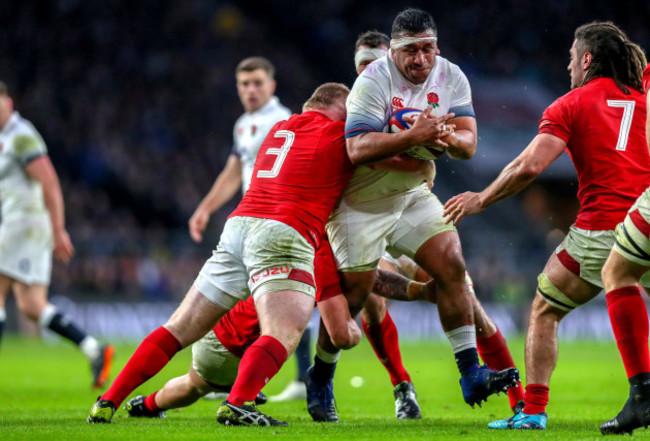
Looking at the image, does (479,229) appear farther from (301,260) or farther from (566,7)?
(301,260)

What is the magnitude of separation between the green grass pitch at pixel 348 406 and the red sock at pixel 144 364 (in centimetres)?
21

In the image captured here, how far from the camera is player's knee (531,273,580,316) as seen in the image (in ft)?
17.9

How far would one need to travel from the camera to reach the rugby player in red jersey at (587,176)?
5.26 metres

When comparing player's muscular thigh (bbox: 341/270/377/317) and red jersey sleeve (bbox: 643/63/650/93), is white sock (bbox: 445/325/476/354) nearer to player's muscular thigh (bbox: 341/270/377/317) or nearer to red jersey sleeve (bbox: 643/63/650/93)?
player's muscular thigh (bbox: 341/270/377/317)

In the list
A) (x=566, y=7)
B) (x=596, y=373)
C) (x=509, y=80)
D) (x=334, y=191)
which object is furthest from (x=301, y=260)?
(x=509, y=80)

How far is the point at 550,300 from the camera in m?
5.48

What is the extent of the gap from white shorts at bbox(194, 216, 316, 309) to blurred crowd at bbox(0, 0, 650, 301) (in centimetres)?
1332

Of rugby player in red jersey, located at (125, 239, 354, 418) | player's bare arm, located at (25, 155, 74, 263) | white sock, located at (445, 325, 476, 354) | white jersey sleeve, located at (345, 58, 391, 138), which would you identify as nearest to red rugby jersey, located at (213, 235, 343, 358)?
rugby player in red jersey, located at (125, 239, 354, 418)

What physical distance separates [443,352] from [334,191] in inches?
417

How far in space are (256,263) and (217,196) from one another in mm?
3591

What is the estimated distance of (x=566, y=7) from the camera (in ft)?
65.5

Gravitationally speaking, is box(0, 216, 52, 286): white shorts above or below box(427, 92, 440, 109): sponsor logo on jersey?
below

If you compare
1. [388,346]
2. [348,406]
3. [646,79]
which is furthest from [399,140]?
[348,406]

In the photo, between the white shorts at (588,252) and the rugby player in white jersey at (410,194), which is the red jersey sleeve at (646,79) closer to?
the white shorts at (588,252)
